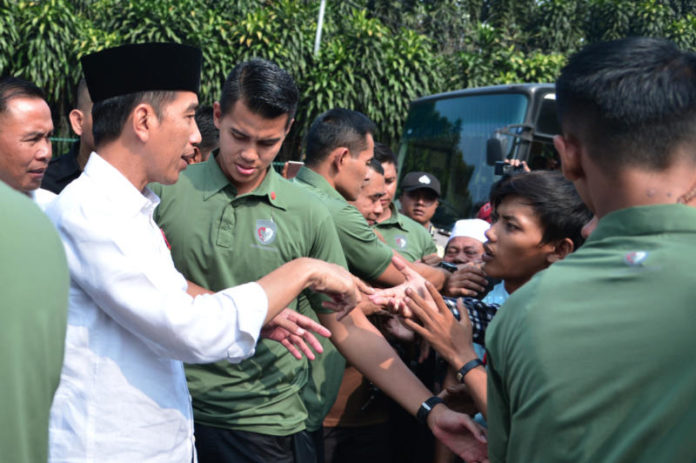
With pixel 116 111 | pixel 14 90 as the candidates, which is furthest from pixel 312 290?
pixel 14 90

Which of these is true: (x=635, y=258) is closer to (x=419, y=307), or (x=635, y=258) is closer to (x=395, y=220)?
(x=419, y=307)

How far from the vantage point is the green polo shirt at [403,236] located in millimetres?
4801

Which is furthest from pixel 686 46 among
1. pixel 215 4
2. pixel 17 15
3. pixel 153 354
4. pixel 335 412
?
pixel 153 354

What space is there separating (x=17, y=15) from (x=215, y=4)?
4954mm

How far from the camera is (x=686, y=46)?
21984mm

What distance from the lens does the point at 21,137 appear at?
3426mm

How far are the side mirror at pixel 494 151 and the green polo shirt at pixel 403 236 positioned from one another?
3373 mm

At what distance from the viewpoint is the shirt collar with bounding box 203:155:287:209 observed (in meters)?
2.75

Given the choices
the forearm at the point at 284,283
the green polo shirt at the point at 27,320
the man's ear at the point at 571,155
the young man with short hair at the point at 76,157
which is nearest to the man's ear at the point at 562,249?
the forearm at the point at 284,283

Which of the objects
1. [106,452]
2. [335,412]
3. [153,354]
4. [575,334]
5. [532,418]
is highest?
[575,334]

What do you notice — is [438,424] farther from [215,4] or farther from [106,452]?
[215,4]

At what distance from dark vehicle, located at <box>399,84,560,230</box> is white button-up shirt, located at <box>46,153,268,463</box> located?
20.7ft

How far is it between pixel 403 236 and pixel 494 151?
3.68m

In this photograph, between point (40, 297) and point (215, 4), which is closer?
point (40, 297)
